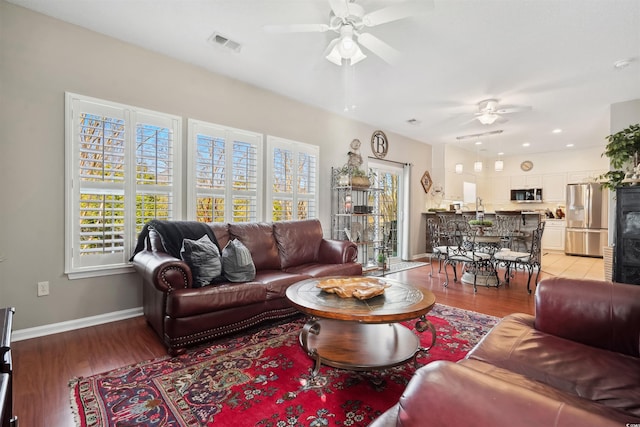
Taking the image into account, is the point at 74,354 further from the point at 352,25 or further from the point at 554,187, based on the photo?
the point at 554,187

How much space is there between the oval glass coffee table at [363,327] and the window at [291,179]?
7.30ft

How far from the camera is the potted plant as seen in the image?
4.20m

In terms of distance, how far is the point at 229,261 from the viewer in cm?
281

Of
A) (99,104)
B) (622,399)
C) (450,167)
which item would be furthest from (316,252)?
(450,167)

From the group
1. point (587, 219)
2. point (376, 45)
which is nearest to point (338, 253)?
point (376, 45)

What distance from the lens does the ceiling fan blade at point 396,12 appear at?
1.97 m

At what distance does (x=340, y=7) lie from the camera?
7.14 ft

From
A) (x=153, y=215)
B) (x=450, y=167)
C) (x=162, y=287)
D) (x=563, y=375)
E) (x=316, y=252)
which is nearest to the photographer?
(x=563, y=375)

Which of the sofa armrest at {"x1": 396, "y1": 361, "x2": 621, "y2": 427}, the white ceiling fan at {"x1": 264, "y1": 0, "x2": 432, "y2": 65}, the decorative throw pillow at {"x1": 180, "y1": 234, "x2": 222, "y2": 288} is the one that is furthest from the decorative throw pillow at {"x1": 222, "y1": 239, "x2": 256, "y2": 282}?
the sofa armrest at {"x1": 396, "y1": 361, "x2": 621, "y2": 427}

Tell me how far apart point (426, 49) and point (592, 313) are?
277 centimetres

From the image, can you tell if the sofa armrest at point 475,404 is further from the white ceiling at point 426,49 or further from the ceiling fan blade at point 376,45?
the ceiling fan blade at point 376,45

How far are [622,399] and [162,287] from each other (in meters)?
2.62

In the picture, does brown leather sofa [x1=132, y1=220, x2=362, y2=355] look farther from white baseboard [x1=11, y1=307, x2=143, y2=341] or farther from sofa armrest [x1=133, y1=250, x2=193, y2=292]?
white baseboard [x1=11, y1=307, x2=143, y2=341]

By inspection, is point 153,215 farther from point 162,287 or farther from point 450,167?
point 450,167
